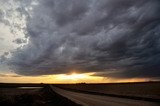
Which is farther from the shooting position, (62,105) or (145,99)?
(145,99)

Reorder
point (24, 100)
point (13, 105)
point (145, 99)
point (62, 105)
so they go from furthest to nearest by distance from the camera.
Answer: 1. point (145, 99)
2. point (24, 100)
3. point (62, 105)
4. point (13, 105)

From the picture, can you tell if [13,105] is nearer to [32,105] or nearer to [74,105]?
[32,105]

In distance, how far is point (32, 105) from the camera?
2256 centimetres

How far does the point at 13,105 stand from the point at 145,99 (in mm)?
16186

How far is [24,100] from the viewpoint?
2606cm

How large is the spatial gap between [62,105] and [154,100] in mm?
10701

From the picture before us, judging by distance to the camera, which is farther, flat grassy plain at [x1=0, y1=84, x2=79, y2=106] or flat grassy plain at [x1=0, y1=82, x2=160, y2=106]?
flat grassy plain at [x1=0, y1=82, x2=160, y2=106]

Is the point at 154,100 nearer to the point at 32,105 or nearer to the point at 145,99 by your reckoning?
the point at 145,99

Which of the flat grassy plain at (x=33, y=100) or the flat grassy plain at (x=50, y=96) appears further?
the flat grassy plain at (x=50, y=96)

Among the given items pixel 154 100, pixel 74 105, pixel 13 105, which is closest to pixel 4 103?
pixel 13 105

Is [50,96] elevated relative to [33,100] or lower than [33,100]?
elevated

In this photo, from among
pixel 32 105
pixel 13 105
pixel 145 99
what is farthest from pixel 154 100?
pixel 13 105

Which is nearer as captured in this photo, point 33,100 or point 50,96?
point 33,100

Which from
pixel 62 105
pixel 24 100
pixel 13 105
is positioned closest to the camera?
pixel 13 105
